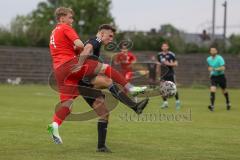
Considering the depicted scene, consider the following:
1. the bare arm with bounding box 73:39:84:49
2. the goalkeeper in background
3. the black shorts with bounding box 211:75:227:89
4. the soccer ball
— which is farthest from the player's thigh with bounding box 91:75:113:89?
the black shorts with bounding box 211:75:227:89

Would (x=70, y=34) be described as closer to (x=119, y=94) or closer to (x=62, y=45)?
(x=62, y=45)

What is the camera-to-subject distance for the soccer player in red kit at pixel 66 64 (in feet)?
33.7

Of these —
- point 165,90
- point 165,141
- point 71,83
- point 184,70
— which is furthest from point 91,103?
point 184,70

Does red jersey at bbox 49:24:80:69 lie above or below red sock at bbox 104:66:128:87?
above

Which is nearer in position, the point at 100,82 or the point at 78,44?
the point at 78,44

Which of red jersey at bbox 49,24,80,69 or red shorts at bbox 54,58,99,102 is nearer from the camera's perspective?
red jersey at bbox 49,24,80,69

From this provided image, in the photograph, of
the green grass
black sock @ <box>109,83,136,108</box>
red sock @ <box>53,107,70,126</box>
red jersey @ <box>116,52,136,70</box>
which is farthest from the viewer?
red jersey @ <box>116,52,136,70</box>

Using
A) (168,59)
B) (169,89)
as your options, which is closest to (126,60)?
(168,59)

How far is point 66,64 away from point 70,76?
284 millimetres

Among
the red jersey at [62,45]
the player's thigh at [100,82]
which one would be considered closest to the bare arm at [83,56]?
the red jersey at [62,45]

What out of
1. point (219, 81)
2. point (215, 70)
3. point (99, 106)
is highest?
point (99, 106)

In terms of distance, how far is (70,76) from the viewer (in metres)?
10.5

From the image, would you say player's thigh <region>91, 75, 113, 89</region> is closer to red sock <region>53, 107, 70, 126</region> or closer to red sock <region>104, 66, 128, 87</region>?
red sock <region>104, 66, 128, 87</region>

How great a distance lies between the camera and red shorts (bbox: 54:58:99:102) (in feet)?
34.2
